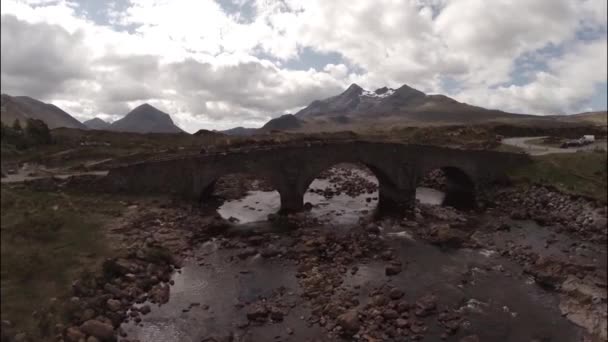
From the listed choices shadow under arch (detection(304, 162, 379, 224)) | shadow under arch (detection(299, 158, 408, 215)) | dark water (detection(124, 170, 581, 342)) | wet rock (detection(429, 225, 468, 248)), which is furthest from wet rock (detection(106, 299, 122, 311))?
shadow under arch (detection(299, 158, 408, 215))

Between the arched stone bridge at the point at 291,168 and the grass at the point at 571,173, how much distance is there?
892 cm

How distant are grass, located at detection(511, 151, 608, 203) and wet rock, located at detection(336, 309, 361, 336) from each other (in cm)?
2813

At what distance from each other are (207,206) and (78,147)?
17636mm

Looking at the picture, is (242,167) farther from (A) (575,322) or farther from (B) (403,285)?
(A) (575,322)

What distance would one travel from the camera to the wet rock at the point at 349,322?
1564 cm

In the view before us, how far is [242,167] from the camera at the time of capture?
3278cm

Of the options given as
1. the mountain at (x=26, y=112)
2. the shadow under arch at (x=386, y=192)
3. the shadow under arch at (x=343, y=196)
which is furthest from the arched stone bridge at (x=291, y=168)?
the mountain at (x=26, y=112)

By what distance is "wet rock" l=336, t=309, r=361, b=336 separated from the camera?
15639 mm

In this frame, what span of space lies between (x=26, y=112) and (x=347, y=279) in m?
68.4

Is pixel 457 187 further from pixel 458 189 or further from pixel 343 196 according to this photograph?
pixel 343 196

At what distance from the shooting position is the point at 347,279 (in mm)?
20578

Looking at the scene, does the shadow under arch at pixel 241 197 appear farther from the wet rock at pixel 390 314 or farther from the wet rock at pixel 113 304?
the wet rock at pixel 390 314

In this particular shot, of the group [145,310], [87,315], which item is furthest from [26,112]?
[87,315]

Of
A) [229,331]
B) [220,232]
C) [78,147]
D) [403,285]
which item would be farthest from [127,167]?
[403,285]
